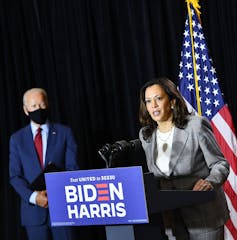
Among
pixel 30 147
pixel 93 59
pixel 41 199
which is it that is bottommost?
pixel 41 199

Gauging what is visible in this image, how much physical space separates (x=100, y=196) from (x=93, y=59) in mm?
2581

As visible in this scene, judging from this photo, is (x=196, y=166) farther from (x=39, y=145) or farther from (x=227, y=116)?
(x=227, y=116)

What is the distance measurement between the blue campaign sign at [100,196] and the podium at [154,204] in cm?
4

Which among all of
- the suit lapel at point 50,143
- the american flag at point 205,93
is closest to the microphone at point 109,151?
the suit lapel at point 50,143

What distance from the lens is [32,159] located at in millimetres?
3195

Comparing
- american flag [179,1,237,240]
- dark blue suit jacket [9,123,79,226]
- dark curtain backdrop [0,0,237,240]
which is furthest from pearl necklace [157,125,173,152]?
dark curtain backdrop [0,0,237,240]

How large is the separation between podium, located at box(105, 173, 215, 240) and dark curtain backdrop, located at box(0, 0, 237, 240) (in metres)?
2.06

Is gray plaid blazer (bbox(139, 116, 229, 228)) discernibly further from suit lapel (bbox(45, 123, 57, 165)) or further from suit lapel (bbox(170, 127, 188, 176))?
suit lapel (bbox(45, 123, 57, 165))

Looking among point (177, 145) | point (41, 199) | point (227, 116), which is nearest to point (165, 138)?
point (177, 145)

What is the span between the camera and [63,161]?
10.8ft

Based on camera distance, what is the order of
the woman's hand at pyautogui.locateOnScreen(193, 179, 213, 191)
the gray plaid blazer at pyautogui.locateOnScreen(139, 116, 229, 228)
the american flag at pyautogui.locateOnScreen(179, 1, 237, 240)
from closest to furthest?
the woman's hand at pyautogui.locateOnScreen(193, 179, 213, 191), the gray plaid blazer at pyautogui.locateOnScreen(139, 116, 229, 228), the american flag at pyautogui.locateOnScreen(179, 1, 237, 240)

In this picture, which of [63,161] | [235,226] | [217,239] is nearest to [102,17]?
[63,161]

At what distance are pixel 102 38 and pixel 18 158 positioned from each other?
1.53m

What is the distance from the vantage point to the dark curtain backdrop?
4043 millimetres
